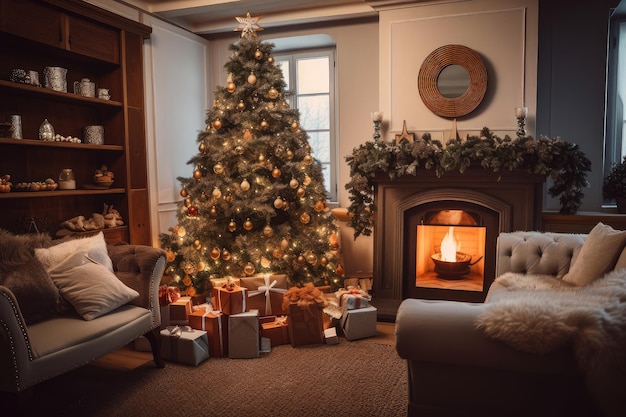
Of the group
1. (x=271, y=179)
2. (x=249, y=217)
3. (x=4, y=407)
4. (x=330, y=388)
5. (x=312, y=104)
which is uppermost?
(x=312, y=104)

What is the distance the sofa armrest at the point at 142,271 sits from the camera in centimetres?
274

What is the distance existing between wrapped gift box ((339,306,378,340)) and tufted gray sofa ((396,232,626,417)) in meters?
1.53

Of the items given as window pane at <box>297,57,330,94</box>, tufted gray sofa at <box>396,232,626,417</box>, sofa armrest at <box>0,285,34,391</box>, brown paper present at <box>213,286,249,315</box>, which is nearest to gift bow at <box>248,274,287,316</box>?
brown paper present at <box>213,286,249,315</box>

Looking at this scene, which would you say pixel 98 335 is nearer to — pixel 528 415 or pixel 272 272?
pixel 272 272

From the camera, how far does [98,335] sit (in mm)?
2330

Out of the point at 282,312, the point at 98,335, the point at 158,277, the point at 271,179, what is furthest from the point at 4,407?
the point at 271,179

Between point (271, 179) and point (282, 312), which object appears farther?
point (271, 179)

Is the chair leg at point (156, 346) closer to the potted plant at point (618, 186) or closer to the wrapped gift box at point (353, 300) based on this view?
the wrapped gift box at point (353, 300)

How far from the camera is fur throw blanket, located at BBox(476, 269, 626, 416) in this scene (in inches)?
56.3

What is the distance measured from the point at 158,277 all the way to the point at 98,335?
21.5 inches

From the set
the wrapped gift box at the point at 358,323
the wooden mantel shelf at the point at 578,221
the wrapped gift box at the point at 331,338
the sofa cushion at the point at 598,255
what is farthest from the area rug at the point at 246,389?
the wooden mantel shelf at the point at 578,221

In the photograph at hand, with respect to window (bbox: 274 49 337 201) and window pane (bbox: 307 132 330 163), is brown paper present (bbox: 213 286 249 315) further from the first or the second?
window pane (bbox: 307 132 330 163)

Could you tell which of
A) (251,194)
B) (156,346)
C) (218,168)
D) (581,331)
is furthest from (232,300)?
(581,331)

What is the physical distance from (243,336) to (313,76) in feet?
10.5
